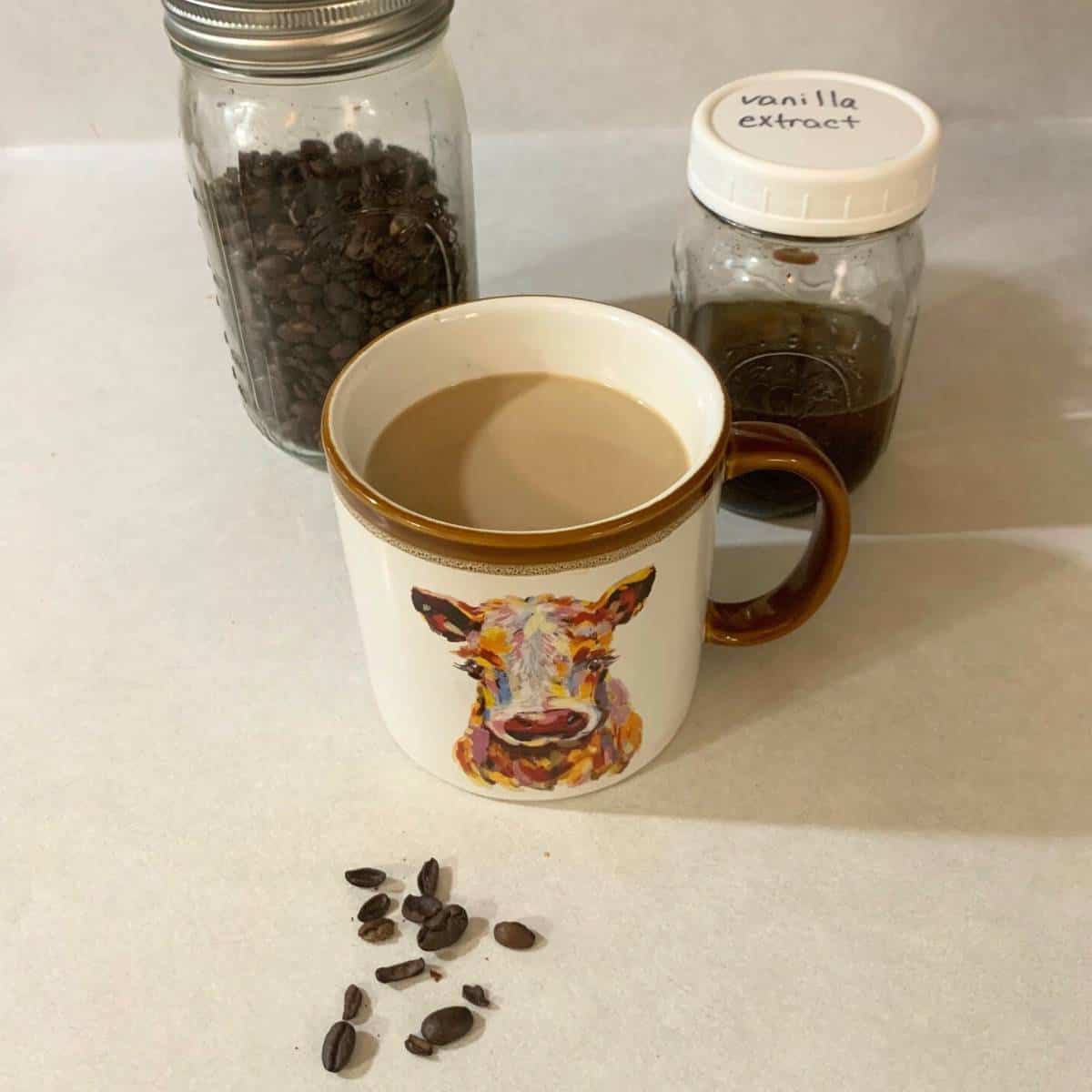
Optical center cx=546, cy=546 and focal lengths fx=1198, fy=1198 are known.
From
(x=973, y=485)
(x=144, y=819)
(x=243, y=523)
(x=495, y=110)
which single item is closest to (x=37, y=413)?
(x=243, y=523)

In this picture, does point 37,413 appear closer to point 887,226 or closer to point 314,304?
point 314,304

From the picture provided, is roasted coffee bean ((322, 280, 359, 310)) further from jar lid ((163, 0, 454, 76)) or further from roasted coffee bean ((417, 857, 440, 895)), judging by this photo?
roasted coffee bean ((417, 857, 440, 895))

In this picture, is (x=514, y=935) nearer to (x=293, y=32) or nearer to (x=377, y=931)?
(x=377, y=931)

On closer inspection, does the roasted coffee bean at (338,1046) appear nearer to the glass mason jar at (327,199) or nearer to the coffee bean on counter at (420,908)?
the coffee bean on counter at (420,908)

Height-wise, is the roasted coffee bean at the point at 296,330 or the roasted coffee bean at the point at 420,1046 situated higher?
the roasted coffee bean at the point at 296,330

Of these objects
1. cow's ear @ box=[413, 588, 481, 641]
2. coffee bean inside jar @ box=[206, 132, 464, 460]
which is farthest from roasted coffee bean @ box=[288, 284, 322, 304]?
cow's ear @ box=[413, 588, 481, 641]

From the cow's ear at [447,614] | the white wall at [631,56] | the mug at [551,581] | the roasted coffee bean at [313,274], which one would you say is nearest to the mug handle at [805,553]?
the mug at [551,581]

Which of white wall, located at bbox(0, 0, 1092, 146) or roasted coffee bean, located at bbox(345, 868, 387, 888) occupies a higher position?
white wall, located at bbox(0, 0, 1092, 146)
